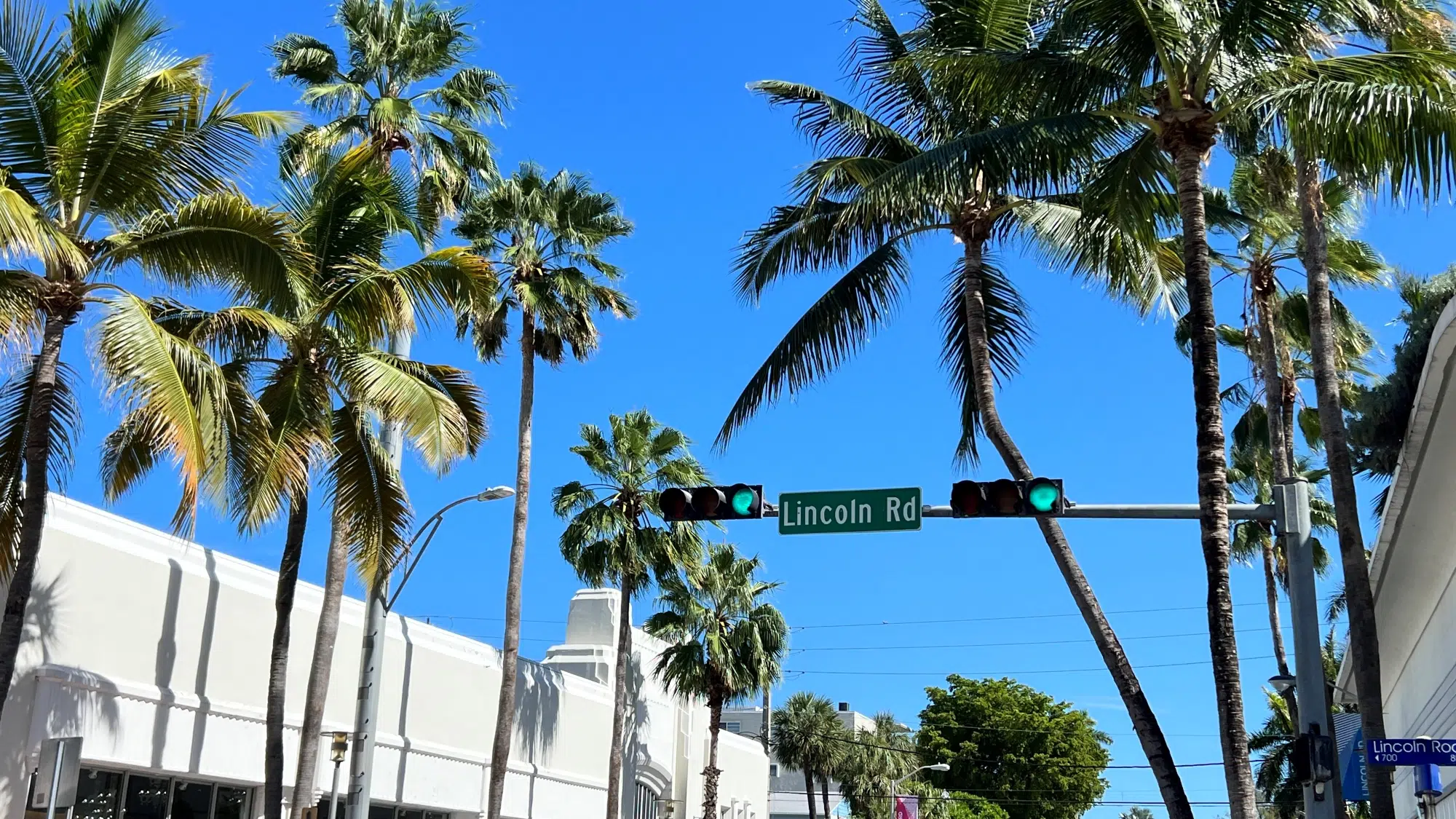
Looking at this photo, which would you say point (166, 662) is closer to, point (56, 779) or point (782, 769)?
point (56, 779)

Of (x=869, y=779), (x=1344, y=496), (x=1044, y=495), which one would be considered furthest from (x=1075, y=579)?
(x=869, y=779)

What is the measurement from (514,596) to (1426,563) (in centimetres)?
1810

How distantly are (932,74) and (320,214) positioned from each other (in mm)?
7938

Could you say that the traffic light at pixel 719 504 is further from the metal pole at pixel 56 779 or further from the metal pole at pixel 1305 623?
the metal pole at pixel 56 779

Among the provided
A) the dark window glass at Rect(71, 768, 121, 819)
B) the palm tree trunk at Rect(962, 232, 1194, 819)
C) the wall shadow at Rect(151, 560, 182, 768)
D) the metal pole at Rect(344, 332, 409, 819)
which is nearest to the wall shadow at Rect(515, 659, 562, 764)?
the wall shadow at Rect(151, 560, 182, 768)

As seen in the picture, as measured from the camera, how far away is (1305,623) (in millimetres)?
12633

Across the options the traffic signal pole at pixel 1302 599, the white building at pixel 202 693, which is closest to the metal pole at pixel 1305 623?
the traffic signal pole at pixel 1302 599

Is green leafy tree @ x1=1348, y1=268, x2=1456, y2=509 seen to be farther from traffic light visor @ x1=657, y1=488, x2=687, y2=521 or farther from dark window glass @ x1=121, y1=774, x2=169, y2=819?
dark window glass @ x1=121, y1=774, x2=169, y2=819

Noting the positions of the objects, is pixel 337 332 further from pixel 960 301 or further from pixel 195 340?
pixel 960 301

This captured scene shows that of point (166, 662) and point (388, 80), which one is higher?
point (388, 80)

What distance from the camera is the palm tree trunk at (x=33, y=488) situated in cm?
1249

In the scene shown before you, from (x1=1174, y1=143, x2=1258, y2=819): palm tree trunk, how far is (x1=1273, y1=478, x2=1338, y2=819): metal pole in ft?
1.83

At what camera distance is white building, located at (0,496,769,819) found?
711 inches

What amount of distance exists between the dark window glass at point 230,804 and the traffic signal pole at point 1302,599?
14.0 meters
